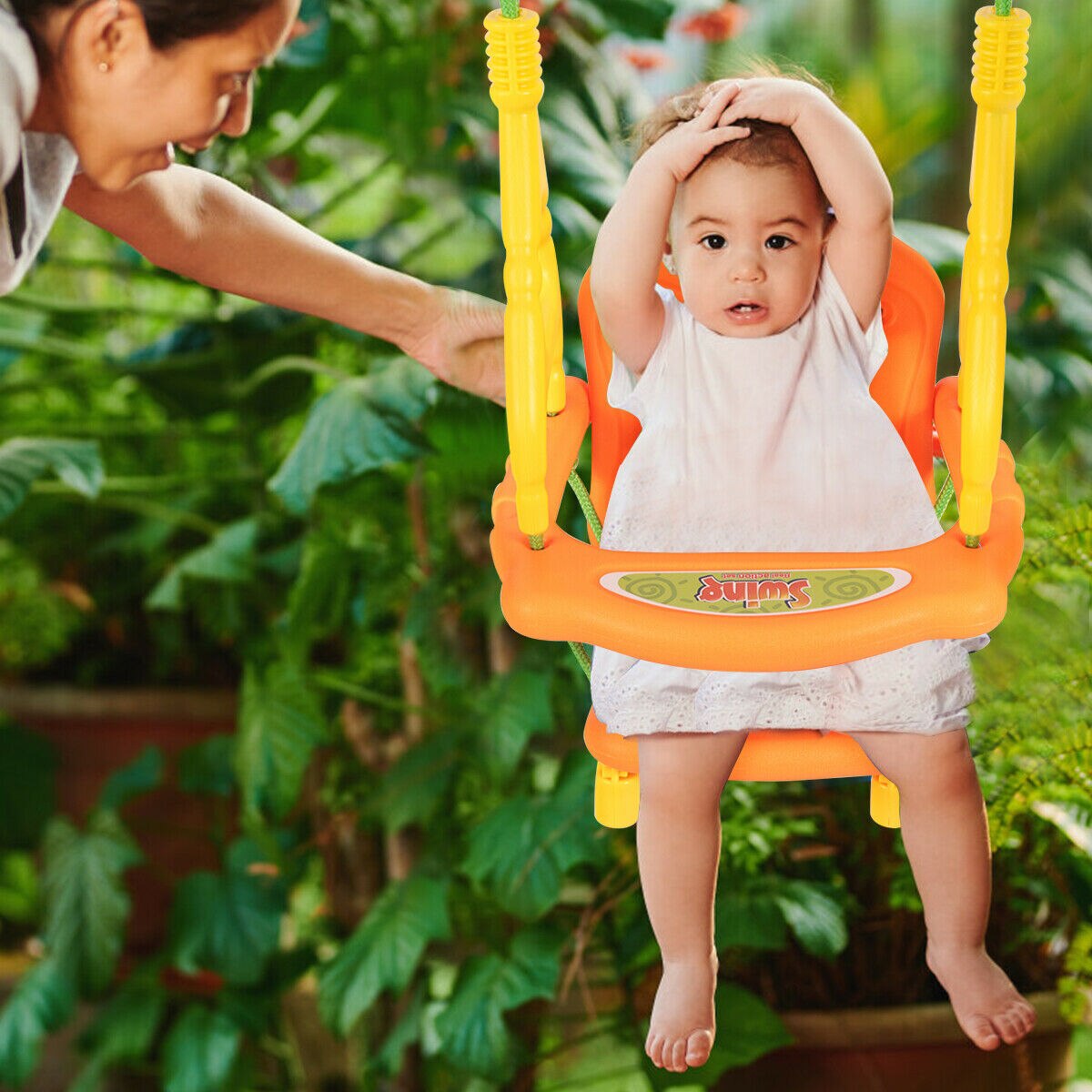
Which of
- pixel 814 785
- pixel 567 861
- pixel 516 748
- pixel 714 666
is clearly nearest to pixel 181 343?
pixel 516 748

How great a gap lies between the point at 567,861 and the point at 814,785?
29 cm

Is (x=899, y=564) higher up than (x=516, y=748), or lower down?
higher up

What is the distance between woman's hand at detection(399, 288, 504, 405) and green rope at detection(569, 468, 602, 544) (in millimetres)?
152

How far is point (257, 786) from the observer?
139cm

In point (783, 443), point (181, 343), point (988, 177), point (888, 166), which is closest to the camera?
point (988, 177)

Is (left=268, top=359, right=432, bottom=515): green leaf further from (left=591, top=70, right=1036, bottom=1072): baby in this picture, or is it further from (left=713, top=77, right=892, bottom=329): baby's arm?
(left=713, top=77, right=892, bottom=329): baby's arm

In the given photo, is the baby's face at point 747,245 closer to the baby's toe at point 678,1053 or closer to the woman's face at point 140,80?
the woman's face at point 140,80

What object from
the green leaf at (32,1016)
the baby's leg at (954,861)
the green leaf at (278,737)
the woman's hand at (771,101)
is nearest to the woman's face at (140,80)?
the woman's hand at (771,101)

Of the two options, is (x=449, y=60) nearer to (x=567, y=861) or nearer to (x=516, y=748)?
(x=516, y=748)

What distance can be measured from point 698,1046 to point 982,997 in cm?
18

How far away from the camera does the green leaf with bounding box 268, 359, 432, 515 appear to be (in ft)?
3.74

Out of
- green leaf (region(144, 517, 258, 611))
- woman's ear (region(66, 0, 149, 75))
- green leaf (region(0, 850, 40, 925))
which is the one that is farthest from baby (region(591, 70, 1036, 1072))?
green leaf (region(0, 850, 40, 925))

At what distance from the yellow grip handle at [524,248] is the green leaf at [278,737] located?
0.74 metres

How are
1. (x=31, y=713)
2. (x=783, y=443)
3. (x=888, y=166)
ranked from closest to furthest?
(x=783, y=443), (x=888, y=166), (x=31, y=713)
